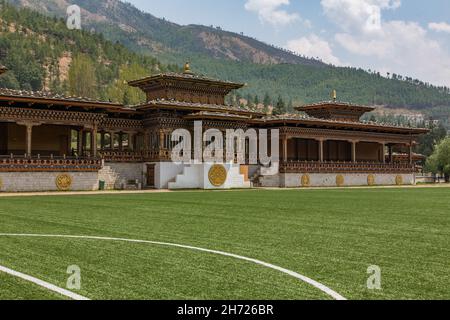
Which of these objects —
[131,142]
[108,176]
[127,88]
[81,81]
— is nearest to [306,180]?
[131,142]

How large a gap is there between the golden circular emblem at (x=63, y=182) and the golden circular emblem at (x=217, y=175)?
11200 millimetres

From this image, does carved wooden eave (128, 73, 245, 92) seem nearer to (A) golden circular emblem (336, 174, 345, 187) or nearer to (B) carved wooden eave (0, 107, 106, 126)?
(B) carved wooden eave (0, 107, 106, 126)

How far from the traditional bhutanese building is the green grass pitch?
2312cm

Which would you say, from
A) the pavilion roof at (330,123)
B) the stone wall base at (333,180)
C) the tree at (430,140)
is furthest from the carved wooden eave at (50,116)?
the tree at (430,140)

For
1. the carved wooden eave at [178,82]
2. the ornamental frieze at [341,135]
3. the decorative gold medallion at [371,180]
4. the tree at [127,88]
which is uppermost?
the tree at [127,88]

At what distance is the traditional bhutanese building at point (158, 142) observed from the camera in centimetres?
4047

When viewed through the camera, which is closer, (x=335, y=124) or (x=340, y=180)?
(x=335, y=124)

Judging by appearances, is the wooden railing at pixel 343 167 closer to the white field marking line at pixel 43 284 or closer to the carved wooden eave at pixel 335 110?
the carved wooden eave at pixel 335 110

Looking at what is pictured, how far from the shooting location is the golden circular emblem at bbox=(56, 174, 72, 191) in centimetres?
4072

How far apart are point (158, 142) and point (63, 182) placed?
934 cm

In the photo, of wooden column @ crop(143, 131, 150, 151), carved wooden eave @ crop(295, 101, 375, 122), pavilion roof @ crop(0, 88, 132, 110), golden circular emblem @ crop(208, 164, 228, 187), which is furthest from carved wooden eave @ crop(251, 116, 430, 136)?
pavilion roof @ crop(0, 88, 132, 110)

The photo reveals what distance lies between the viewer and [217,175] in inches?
1877

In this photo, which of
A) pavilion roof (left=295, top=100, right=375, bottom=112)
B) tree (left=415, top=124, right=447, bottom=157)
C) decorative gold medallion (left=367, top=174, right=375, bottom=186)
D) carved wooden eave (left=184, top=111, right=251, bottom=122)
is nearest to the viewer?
carved wooden eave (left=184, top=111, right=251, bottom=122)

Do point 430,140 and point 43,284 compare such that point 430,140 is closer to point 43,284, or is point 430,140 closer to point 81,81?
point 81,81
